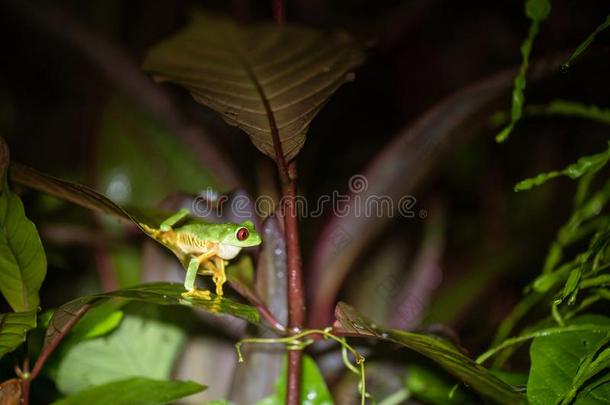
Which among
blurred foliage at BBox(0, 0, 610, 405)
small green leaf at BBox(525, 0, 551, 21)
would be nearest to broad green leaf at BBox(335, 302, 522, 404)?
blurred foliage at BBox(0, 0, 610, 405)

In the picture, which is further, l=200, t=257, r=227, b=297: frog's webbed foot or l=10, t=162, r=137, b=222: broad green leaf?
l=200, t=257, r=227, b=297: frog's webbed foot

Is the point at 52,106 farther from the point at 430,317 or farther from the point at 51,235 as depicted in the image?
the point at 430,317

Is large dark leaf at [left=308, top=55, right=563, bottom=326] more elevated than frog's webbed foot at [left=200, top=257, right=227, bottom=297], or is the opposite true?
large dark leaf at [left=308, top=55, right=563, bottom=326]

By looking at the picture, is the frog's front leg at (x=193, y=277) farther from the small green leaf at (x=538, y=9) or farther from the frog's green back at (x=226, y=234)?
the small green leaf at (x=538, y=9)

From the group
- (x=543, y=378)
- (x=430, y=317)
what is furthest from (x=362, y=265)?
(x=543, y=378)

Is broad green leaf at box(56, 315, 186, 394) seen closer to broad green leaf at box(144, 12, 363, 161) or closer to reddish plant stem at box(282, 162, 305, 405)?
reddish plant stem at box(282, 162, 305, 405)

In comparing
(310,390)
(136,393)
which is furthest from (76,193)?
(310,390)

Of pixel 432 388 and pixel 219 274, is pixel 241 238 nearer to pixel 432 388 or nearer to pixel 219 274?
pixel 219 274
